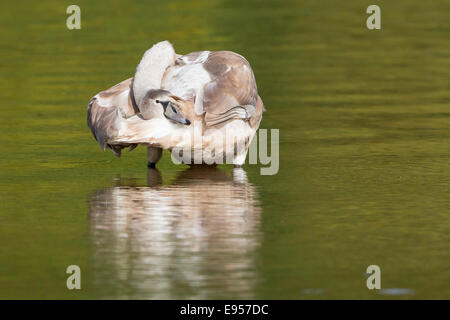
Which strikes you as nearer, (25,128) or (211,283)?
(211,283)

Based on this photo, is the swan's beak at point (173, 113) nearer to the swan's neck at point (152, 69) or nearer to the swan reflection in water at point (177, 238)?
the swan's neck at point (152, 69)

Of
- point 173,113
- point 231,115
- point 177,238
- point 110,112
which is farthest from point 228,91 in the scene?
point 177,238

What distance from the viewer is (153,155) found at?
412 inches

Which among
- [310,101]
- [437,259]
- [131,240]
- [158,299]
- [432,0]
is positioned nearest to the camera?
[158,299]

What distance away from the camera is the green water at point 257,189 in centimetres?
720

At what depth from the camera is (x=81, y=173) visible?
33.4 ft

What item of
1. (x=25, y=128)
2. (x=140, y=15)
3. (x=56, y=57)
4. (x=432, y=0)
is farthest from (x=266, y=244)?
(x=432, y=0)

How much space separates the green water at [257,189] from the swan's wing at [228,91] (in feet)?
1.68

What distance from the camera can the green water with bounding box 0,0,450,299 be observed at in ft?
23.6

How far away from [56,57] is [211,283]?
10375 millimetres

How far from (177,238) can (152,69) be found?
2.52 meters

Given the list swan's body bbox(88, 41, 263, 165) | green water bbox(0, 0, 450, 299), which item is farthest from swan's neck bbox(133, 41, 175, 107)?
green water bbox(0, 0, 450, 299)

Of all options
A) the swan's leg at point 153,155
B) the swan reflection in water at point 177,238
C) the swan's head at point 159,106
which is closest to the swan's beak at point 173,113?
the swan's head at point 159,106

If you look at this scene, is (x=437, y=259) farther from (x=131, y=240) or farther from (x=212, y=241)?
(x=131, y=240)
